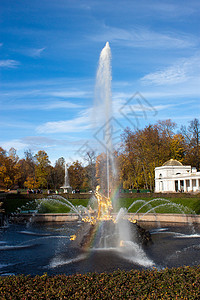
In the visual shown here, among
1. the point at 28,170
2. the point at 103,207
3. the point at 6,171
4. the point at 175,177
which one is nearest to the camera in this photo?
the point at 103,207

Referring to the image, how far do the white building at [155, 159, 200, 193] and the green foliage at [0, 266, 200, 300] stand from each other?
4445cm

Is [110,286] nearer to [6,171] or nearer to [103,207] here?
[103,207]

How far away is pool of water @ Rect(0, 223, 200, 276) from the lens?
13102 millimetres

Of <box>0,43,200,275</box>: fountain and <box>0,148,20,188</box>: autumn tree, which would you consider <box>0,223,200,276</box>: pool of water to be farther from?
<box>0,148,20,188</box>: autumn tree

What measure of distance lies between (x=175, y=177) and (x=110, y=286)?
156 feet

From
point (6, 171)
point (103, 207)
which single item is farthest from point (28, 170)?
point (103, 207)

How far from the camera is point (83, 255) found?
49.7 ft

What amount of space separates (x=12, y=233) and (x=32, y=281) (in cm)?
1539

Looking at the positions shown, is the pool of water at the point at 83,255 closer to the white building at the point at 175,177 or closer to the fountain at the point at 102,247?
the fountain at the point at 102,247

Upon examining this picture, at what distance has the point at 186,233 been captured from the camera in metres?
21.9

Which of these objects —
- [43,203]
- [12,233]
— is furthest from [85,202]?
[12,233]

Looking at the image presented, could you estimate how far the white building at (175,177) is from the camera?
52.2 metres

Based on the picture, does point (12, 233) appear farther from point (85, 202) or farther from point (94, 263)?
point (85, 202)

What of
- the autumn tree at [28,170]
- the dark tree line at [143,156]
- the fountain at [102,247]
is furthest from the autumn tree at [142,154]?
the fountain at [102,247]
